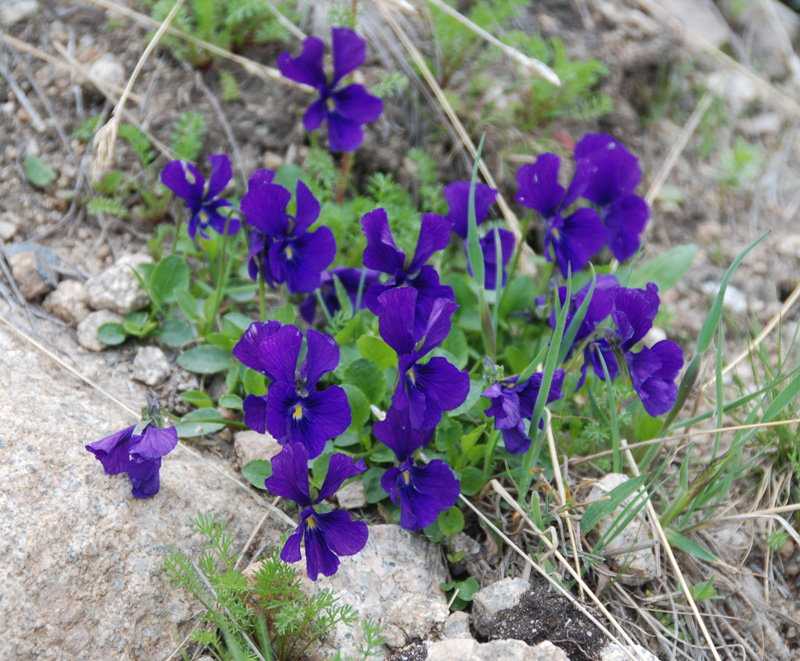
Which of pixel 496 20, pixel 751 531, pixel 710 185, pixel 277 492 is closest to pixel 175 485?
pixel 277 492

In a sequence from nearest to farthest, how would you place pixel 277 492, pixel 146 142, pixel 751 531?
pixel 277 492 → pixel 751 531 → pixel 146 142

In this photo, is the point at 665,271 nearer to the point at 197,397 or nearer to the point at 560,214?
the point at 560,214

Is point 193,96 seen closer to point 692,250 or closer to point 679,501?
point 692,250

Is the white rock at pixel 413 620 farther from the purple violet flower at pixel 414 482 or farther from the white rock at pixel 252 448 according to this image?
the white rock at pixel 252 448

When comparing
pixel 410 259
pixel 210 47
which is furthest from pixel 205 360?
pixel 210 47

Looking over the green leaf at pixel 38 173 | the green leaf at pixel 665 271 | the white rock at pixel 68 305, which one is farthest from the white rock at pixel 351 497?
the green leaf at pixel 38 173

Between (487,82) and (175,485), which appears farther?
(487,82)

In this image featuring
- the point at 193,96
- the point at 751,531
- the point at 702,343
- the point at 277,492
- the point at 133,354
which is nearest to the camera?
the point at 277,492

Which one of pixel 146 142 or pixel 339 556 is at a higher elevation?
pixel 146 142
